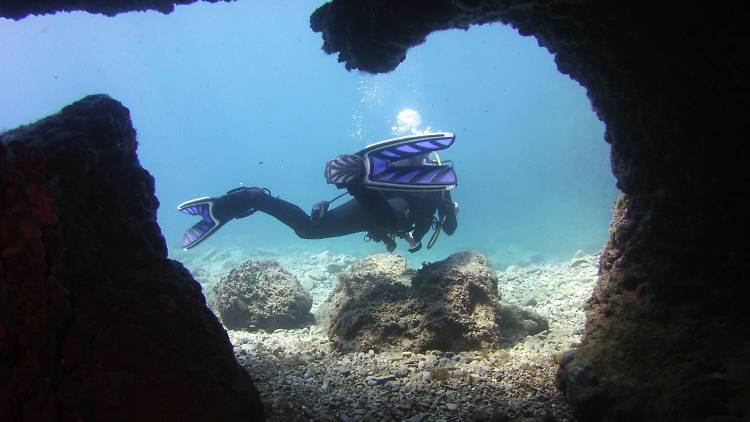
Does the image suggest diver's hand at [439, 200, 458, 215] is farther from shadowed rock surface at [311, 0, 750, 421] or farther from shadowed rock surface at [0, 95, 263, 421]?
shadowed rock surface at [0, 95, 263, 421]

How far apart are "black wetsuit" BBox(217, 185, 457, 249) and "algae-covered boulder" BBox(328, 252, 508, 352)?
131 cm

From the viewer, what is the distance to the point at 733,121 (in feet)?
8.52

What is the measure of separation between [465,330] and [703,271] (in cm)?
288

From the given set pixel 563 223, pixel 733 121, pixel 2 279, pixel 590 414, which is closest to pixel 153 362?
pixel 2 279

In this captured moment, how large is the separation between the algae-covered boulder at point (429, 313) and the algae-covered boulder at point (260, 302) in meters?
2.27

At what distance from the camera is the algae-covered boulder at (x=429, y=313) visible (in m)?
5.06

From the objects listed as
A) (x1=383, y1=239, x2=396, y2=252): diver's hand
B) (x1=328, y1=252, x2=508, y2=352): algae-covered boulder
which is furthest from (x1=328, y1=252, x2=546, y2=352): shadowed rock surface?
(x1=383, y1=239, x2=396, y2=252): diver's hand

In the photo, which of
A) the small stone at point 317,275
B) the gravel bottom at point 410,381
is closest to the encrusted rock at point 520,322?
the gravel bottom at point 410,381

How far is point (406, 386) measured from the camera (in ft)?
11.7

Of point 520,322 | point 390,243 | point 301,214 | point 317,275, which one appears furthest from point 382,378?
point 317,275

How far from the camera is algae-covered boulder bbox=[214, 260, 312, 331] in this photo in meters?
7.64

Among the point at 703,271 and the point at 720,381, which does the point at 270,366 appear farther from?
the point at 703,271

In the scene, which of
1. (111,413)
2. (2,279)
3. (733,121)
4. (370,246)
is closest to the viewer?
(2,279)

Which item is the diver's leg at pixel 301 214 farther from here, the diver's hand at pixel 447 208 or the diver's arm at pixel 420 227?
the diver's hand at pixel 447 208
